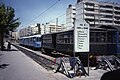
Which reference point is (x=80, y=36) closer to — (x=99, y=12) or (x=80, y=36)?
(x=80, y=36)

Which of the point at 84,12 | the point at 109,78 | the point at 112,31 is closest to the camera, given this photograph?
the point at 109,78

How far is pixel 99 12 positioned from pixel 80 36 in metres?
69.6

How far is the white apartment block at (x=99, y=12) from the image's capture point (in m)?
74.9

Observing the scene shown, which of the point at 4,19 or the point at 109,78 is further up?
the point at 4,19

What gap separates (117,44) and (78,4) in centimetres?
6190

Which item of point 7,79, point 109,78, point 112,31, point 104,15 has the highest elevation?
point 104,15

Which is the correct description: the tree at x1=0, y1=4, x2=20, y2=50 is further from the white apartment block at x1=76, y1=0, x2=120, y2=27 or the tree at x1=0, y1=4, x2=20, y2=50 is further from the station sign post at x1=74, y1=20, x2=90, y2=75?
the white apartment block at x1=76, y1=0, x2=120, y2=27

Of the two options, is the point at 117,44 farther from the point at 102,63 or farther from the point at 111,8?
the point at 111,8

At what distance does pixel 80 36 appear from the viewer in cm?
1090

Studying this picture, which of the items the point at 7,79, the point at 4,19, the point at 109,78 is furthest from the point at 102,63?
the point at 4,19

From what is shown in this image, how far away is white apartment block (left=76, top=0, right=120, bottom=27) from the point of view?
2948 inches

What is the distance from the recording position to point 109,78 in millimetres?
3508

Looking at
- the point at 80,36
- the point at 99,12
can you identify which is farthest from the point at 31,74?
the point at 99,12

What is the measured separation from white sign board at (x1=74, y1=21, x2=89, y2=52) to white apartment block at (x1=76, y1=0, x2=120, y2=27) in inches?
2490
